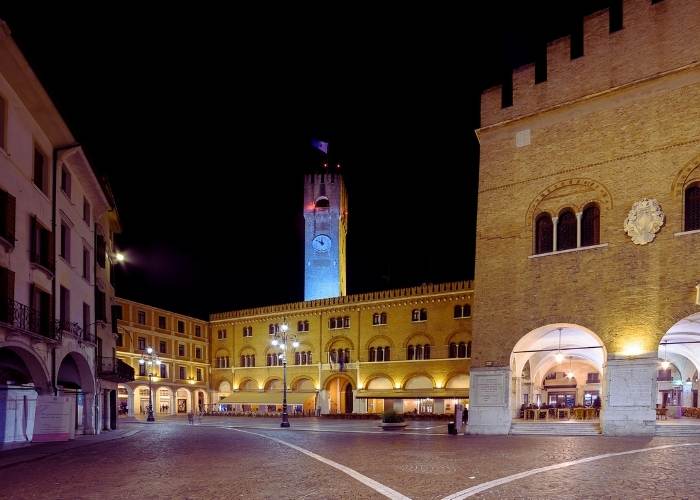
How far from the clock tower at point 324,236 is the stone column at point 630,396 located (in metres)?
37.4

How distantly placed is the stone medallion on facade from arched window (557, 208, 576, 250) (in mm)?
1974

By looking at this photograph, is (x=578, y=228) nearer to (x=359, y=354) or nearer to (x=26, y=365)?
(x=26, y=365)

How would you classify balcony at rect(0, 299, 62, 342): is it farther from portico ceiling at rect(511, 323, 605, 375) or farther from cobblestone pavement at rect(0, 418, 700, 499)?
portico ceiling at rect(511, 323, 605, 375)

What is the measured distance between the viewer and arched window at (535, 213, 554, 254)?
22141mm

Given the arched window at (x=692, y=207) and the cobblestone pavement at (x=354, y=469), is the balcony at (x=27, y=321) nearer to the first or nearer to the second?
the cobblestone pavement at (x=354, y=469)

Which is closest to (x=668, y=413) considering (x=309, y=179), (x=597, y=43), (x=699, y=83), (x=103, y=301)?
(x=699, y=83)

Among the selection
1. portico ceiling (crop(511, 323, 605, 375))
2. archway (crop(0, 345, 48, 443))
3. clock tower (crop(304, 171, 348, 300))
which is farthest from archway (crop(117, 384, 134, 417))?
portico ceiling (crop(511, 323, 605, 375))

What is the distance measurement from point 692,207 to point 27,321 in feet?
66.0

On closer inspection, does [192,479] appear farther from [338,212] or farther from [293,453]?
[338,212]

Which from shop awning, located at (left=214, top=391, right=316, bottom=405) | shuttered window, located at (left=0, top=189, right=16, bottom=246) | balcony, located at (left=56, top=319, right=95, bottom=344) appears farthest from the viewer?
shop awning, located at (left=214, top=391, right=316, bottom=405)

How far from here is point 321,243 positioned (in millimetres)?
57125

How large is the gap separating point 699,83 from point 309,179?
43445 mm

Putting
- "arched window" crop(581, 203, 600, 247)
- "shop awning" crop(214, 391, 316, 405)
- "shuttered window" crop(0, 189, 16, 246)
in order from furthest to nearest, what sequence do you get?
"shop awning" crop(214, 391, 316, 405) → "arched window" crop(581, 203, 600, 247) → "shuttered window" crop(0, 189, 16, 246)

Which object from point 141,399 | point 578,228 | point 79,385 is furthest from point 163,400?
Answer: point 578,228
